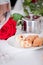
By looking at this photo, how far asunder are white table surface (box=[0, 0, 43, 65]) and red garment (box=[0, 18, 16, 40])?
110 millimetres

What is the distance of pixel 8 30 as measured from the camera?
2.67 ft

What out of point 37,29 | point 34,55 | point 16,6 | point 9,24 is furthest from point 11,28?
point 16,6

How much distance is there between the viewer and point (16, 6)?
1.33m

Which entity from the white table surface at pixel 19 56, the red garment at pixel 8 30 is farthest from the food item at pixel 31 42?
the red garment at pixel 8 30

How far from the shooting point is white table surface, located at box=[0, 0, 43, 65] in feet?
1.88

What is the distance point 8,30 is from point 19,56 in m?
0.23

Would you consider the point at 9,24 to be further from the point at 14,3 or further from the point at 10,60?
the point at 14,3

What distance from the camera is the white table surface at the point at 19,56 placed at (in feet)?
1.88

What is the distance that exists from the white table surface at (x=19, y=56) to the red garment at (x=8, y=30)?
0.11m

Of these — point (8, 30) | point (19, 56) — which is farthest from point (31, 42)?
point (8, 30)

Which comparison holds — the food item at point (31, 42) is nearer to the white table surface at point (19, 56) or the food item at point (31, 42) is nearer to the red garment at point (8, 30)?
the white table surface at point (19, 56)

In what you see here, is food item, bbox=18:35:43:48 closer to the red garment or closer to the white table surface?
the white table surface

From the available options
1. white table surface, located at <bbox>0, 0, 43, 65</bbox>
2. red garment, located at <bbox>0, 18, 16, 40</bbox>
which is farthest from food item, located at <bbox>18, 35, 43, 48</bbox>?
red garment, located at <bbox>0, 18, 16, 40</bbox>

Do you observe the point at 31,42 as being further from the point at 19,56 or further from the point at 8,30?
the point at 8,30
